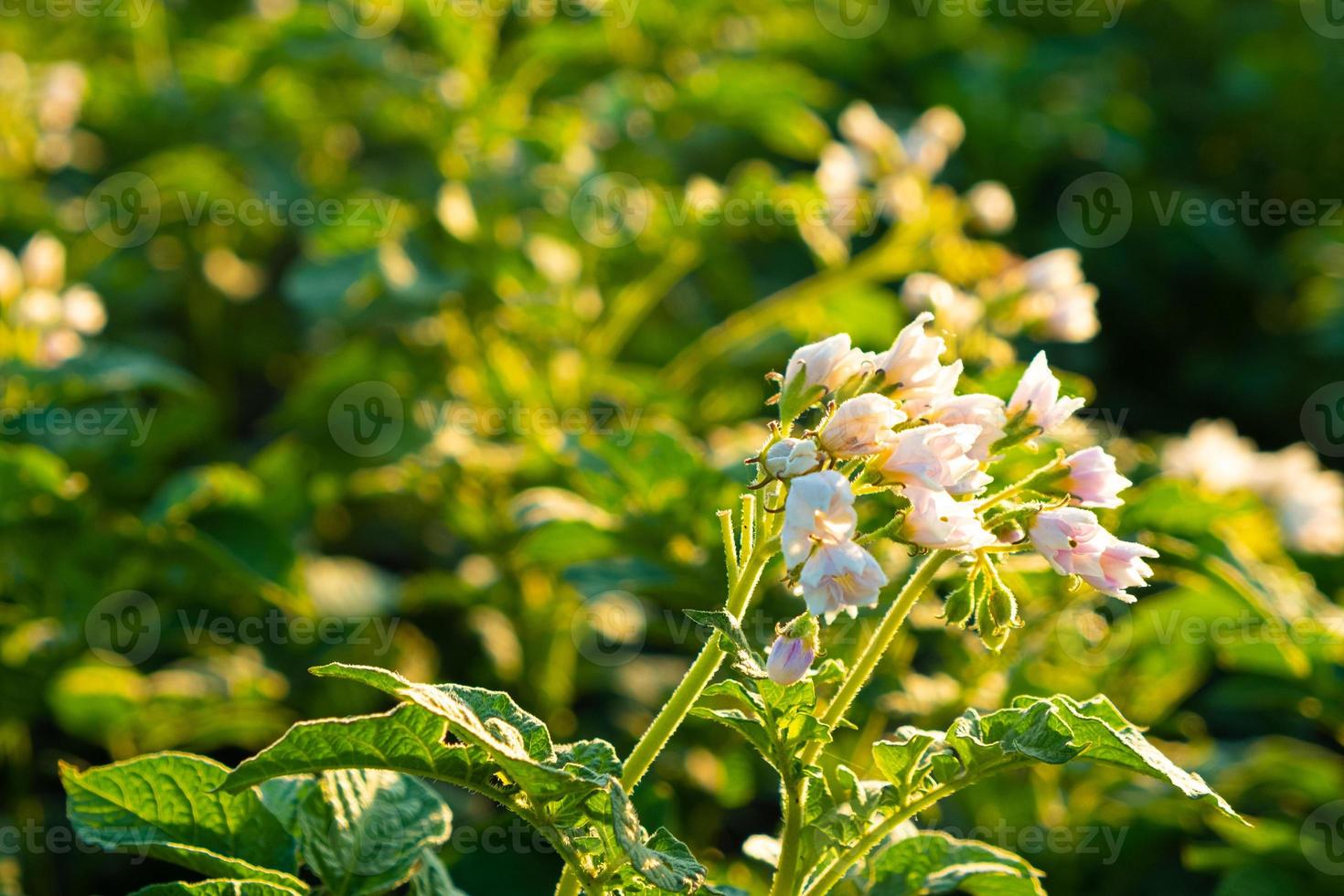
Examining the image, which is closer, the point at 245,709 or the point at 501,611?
the point at 245,709

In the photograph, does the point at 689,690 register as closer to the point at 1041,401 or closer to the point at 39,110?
the point at 1041,401

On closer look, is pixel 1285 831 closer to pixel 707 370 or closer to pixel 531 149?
pixel 707 370

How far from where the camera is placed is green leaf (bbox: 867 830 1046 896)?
1.50 metres

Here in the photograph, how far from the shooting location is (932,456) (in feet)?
4.26

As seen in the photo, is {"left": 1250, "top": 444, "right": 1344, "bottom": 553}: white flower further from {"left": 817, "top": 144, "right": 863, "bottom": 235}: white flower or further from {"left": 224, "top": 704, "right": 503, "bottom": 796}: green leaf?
{"left": 224, "top": 704, "right": 503, "bottom": 796}: green leaf

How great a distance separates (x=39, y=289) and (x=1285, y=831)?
8.95 ft

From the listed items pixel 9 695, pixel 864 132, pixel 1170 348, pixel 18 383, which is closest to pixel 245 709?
pixel 9 695

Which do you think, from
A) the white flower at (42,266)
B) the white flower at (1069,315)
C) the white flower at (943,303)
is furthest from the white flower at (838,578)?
the white flower at (42,266)

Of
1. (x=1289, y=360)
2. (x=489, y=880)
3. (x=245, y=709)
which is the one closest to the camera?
(x=489, y=880)

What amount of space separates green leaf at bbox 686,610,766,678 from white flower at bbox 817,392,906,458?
0.65 feet

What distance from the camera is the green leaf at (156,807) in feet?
4.78

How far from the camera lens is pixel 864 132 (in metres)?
3.02

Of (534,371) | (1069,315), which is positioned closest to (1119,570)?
(1069,315)

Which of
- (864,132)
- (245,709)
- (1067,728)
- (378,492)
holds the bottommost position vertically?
(245,709)
